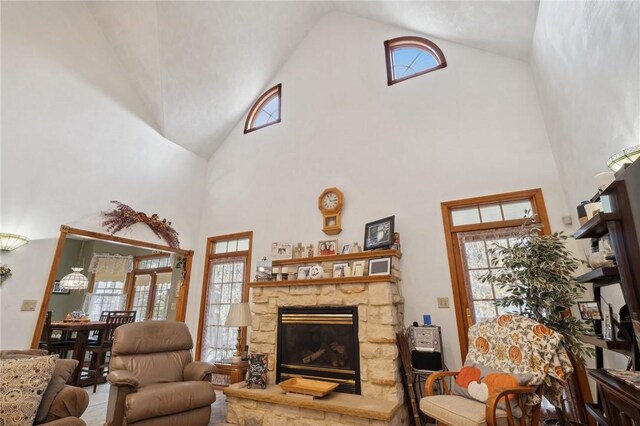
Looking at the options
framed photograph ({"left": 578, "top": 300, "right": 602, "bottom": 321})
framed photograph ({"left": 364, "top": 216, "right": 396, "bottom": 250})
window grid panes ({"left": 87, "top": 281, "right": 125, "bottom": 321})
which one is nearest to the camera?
framed photograph ({"left": 578, "top": 300, "right": 602, "bottom": 321})

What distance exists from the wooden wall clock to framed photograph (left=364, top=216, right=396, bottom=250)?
46cm

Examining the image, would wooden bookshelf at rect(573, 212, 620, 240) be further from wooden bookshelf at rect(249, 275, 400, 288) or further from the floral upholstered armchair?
wooden bookshelf at rect(249, 275, 400, 288)

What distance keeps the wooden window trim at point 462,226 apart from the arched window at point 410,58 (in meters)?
2.12

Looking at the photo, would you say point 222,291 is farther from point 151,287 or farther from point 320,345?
point 151,287

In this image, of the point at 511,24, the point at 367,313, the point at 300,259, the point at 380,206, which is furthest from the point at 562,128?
the point at 300,259

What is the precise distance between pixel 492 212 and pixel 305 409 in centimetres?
303

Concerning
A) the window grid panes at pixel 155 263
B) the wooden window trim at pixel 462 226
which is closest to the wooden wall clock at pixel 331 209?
the wooden window trim at pixel 462 226

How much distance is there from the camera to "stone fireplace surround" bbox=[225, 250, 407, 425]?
9.62 feet

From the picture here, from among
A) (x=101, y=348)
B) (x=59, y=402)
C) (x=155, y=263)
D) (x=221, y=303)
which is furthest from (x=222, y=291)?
(x=59, y=402)

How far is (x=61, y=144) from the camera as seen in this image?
414 cm

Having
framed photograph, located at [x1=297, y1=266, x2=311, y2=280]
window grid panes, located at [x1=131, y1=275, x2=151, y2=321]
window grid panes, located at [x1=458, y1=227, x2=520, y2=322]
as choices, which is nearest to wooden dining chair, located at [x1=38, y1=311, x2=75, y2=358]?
window grid panes, located at [x1=131, y1=275, x2=151, y2=321]

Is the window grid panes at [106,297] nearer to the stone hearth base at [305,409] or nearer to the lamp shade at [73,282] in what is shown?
the lamp shade at [73,282]

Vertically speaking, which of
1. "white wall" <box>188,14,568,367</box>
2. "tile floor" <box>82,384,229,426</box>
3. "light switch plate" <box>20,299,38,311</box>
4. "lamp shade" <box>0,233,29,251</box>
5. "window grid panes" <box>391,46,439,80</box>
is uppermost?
"window grid panes" <box>391,46,439,80</box>

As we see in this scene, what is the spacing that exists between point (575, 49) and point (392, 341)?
301 centimetres
